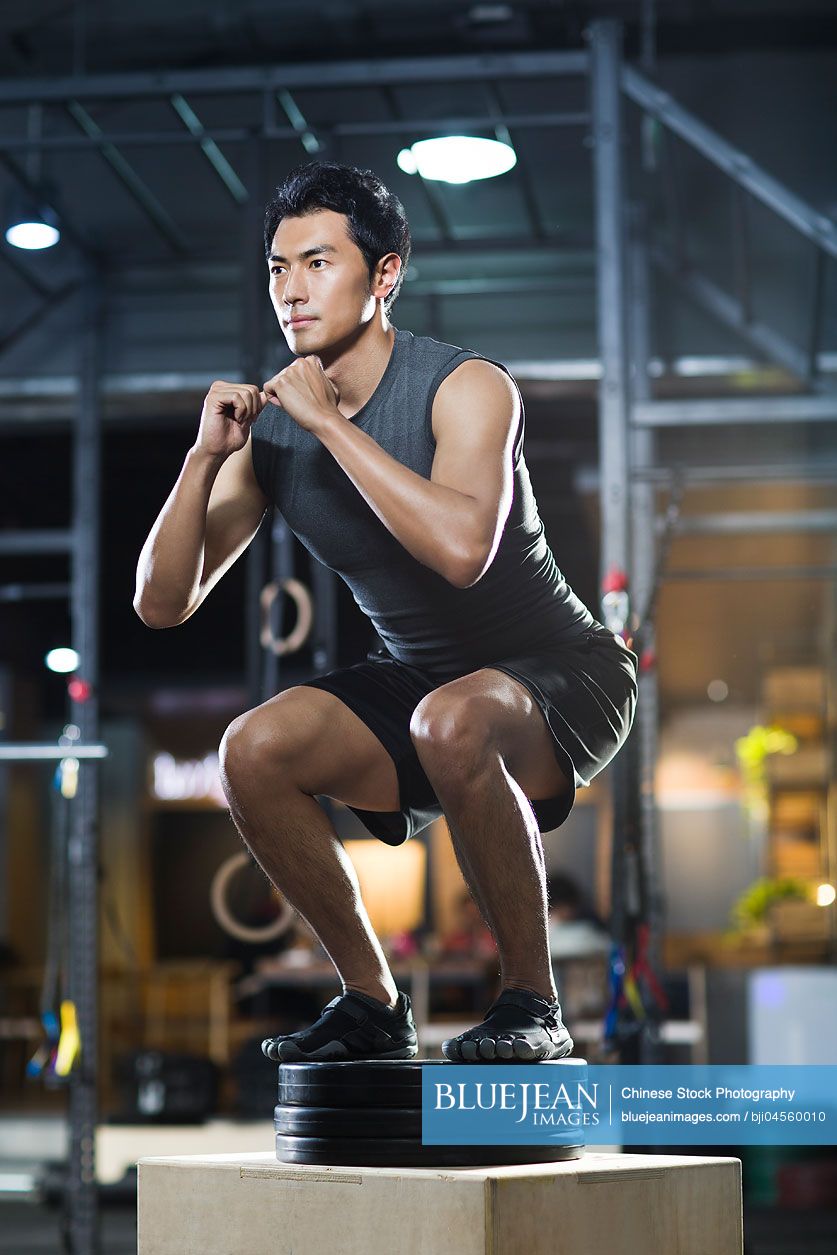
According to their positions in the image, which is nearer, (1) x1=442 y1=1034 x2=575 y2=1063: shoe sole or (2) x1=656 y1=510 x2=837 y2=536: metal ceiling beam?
(1) x1=442 y1=1034 x2=575 y2=1063: shoe sole

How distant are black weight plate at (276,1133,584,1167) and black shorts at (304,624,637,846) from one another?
383mm

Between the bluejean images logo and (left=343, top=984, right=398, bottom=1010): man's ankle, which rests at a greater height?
(left=343, top=984, right=398, bottom=1010): man's ankle

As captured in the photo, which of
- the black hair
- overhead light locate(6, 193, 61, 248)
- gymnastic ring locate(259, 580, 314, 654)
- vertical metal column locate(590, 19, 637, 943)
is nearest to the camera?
the black hair

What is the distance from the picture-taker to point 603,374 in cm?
429

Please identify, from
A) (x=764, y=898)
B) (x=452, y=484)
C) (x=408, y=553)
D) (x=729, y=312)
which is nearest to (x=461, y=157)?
(x=729, y=312)

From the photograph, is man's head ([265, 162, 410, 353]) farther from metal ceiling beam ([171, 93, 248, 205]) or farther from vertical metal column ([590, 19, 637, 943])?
metal ceiling beam ([171, 93, 248, 205])

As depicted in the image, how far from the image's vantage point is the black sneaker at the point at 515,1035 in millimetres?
1793

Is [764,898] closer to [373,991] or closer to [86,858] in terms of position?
[86,858]

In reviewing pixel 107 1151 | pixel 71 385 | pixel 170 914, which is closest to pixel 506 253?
pixel 71 385

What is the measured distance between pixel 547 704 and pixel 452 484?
32cm

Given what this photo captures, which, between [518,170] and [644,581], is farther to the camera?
[518,170]

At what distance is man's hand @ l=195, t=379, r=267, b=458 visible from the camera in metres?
1.86

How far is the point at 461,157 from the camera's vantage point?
493 centimetres

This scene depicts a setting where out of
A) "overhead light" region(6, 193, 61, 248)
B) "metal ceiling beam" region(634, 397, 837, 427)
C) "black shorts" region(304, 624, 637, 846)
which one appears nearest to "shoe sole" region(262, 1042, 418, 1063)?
"black shorts" region(304, 624, 637, 846)
